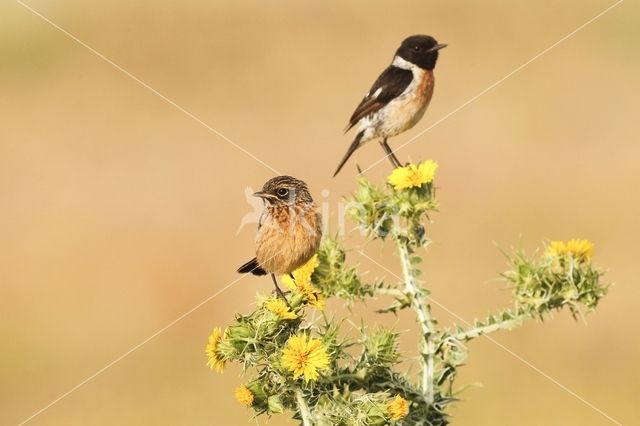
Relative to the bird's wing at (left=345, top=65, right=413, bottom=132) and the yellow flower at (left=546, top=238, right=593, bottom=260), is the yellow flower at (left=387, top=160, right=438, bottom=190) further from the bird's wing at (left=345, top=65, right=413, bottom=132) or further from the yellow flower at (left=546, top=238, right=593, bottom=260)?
the bird's wing at (left=345, top=65, right=413, bottom=132)

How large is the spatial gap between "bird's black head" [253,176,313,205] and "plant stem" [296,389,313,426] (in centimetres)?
76

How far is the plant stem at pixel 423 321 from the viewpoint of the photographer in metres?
4.89

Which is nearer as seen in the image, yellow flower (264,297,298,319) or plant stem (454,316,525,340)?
yellow flower (264,297,298,319)

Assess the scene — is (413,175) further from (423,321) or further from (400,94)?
(400,94)

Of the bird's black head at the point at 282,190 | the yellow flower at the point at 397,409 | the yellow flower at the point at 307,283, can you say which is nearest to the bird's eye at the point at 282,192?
the bird's black head at the point at 282,190

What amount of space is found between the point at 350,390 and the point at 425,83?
2201mm

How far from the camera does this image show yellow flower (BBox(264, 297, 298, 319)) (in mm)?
4504

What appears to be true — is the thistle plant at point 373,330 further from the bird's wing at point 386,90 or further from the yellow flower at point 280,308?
the bird's wing at point 386,90

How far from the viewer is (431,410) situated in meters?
4.82

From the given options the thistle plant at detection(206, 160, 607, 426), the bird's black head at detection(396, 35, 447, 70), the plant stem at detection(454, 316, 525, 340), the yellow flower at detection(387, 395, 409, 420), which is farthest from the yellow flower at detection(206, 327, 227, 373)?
the bird's black head at detection(396, 35, 447, 70)

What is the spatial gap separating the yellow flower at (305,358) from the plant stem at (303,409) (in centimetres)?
19

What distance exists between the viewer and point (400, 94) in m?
6.31

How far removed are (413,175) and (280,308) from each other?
0.95 metres

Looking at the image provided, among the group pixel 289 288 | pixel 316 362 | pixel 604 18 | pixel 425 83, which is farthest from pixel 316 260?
pixel 604 18
